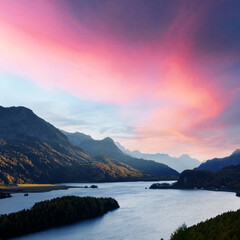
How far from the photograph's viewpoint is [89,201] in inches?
6796

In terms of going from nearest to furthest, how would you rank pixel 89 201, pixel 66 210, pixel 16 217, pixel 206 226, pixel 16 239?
pixel 206 226, pixel 16 239, pixel 16 217, pixel 66 210, pixel 89 201

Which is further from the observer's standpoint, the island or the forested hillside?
the island

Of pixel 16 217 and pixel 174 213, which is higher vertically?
pixel 16 217

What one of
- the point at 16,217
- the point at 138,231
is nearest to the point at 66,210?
the point at 16,217

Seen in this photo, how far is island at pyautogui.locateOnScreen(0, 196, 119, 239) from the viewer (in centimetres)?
11609

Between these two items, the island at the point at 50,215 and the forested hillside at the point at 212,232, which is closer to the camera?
the forested hillside at the point at 212,232

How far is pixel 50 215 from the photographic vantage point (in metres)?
138

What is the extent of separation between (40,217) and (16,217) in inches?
530

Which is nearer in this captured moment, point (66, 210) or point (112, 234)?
point (112, 234)

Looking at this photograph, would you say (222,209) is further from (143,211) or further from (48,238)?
(48,238)

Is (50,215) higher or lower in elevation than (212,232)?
lower

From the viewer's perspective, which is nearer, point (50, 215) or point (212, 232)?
point (212, 232)

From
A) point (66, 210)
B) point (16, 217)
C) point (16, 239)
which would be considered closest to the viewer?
point (16, 239)

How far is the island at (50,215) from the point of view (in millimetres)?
116094
